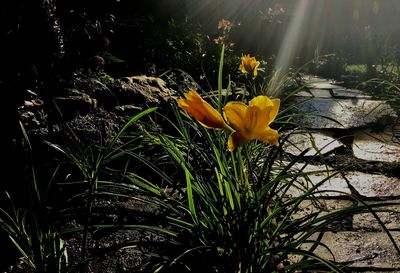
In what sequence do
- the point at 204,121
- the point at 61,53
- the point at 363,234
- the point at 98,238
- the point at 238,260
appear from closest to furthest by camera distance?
the point at 204,121, the point at 238,260, the point at 98,238, the point at 363,234, the point at 61,53

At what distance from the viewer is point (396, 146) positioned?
286 cm

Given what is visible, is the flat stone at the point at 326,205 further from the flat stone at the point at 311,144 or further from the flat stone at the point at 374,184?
the flat stone at the point at 311,144

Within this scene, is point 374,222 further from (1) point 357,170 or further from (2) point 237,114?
(2) point 237,114

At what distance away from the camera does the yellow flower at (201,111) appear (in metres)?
0.97

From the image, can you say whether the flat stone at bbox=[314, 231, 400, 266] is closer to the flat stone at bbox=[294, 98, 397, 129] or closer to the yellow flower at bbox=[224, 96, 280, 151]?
the yellow flower at bbox=[224, 96, 280, 151]

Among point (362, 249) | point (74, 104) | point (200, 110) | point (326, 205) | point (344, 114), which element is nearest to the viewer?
point (200, 110)

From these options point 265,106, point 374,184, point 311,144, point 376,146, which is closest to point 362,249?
point 374,184

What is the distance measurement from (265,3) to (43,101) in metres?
7.72

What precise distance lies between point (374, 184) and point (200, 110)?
1.59 m

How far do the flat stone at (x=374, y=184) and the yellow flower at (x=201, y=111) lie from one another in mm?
1383

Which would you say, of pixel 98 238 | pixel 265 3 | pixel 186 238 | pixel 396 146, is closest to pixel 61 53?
pixel 98 238

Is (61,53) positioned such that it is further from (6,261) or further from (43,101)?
(6,261)

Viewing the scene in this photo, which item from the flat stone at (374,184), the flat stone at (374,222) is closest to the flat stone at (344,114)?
the flat stone at (374,184)

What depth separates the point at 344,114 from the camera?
376 centimetres
